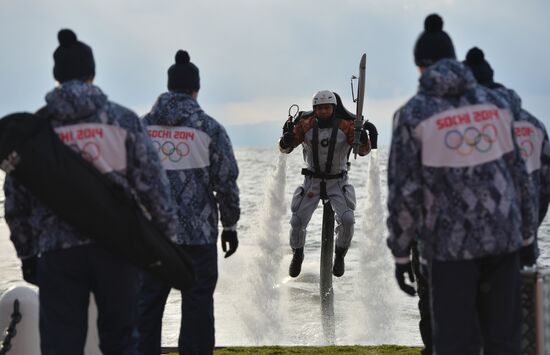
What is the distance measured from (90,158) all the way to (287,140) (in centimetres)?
611

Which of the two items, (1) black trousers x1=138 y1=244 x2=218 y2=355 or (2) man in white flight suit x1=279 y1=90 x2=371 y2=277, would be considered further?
(2) man in white flight suit x1=279 y1=90 x2=371 y2=277

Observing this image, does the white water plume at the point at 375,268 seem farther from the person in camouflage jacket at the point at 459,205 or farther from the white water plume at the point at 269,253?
the person in camouflage jacket at the point at 459,205

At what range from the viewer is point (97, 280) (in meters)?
4.89

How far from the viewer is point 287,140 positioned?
10883 millimetres

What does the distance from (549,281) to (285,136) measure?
5823 mm

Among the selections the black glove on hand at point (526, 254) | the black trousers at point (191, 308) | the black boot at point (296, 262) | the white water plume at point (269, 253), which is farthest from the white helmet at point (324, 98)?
the black glove on hand at point (526, 254)

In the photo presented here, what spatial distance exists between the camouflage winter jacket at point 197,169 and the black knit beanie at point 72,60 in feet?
4.63

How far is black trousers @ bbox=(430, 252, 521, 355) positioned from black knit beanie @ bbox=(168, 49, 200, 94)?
8.28ft

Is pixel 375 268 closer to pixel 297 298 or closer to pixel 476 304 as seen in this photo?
pixel 297 298

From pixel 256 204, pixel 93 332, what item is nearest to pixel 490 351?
pixel 93 332

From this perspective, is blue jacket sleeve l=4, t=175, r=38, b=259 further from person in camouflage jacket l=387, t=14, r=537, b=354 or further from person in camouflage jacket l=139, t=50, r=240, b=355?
person in camouflage jacket l=387, t=14, r=537, b=354

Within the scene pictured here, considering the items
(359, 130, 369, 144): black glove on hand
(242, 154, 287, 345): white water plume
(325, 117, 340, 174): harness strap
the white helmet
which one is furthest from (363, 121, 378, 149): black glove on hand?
(242, 154, 287, 345): white water plume

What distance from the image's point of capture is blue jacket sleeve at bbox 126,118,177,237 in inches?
196

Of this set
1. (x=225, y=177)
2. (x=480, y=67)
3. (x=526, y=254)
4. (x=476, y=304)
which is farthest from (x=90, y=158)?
(x=480, y=67)
